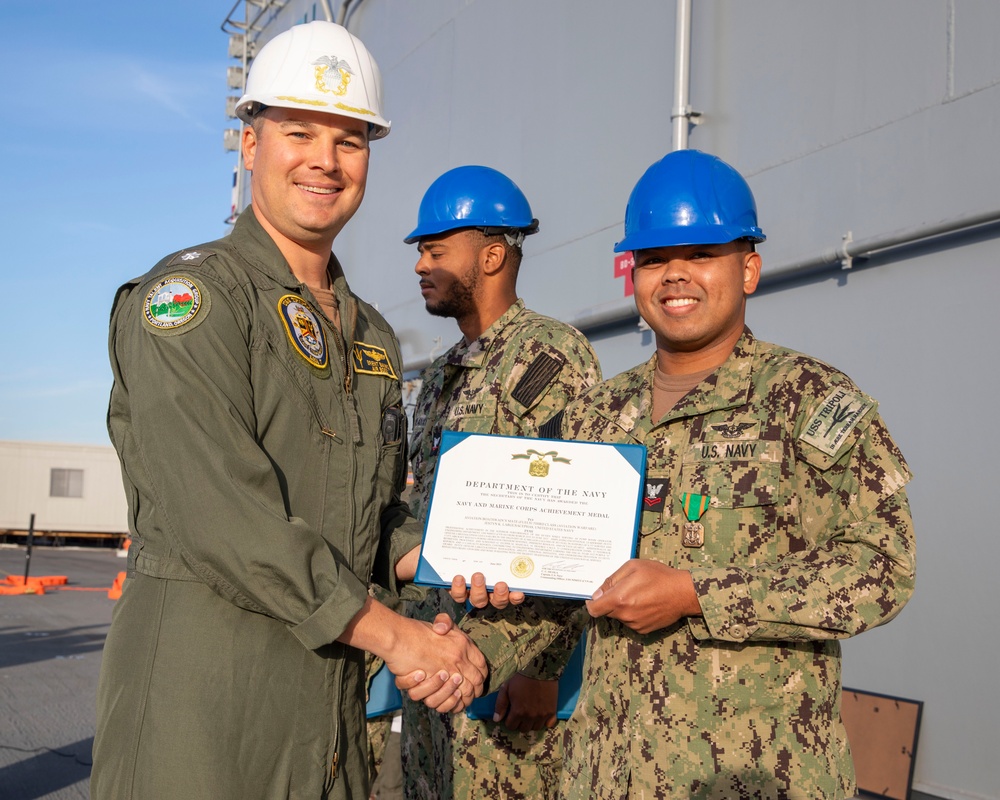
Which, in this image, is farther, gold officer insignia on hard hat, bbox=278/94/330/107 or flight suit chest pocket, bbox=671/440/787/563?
gold officer insignia on hard hat, bbox=278/94/330/107

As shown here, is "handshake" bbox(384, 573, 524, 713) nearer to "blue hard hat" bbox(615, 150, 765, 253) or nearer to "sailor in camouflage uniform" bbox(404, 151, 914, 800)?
"sailor in camouflage uniform" bbox(404, 151, 914, 800)

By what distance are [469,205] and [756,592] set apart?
7.45 feet

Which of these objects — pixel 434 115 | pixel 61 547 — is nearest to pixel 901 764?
pixel 434 115

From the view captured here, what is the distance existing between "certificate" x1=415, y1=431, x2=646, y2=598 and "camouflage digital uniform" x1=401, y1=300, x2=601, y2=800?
2.08 ft

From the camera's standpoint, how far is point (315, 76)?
7.16ft

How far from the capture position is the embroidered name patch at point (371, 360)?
227cm

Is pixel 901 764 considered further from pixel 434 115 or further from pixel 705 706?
pixel 434 115

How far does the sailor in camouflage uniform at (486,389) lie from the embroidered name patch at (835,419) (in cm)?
89

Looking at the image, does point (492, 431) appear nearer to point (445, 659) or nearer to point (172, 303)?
point (445, 659)

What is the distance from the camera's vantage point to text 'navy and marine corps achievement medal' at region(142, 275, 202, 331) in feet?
6.01

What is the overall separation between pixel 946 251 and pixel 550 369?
2.37 meters

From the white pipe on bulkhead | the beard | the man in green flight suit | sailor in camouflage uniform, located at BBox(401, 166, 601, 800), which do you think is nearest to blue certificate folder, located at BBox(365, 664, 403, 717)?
sailor in camouflage uniform, located at BBox(401, 166, 601, 800)

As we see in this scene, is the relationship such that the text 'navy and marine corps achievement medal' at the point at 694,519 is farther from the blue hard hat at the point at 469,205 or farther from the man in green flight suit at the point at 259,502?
the blue hard hat at the point at 469,205

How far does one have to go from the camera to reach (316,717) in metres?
1.96
